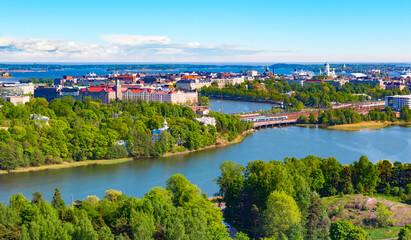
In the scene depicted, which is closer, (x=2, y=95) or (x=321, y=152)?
(x=321, y=152)

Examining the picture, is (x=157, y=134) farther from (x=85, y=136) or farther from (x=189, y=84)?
(x=189, y=84)

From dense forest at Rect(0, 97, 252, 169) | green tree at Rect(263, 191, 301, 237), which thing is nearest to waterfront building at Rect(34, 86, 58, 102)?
dense forest at Rect(0, 97, 252, 169)

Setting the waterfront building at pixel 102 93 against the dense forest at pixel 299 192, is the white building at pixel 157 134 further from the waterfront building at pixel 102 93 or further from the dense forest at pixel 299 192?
the waterfront building at pixel 102 93

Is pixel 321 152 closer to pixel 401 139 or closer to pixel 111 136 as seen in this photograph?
pixel 401 139

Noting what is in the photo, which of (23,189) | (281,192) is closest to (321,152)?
(281,192)

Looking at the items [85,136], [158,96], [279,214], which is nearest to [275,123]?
[158,96]

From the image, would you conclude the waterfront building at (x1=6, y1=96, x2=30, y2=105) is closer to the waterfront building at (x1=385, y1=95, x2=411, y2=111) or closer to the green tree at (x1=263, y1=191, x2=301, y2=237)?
the green tree at (x1=263, y1=191, x2=301, y2=237)

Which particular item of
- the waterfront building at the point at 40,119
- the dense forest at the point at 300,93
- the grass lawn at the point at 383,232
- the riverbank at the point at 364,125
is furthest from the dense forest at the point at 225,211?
the dense forest at the point at 300,93
